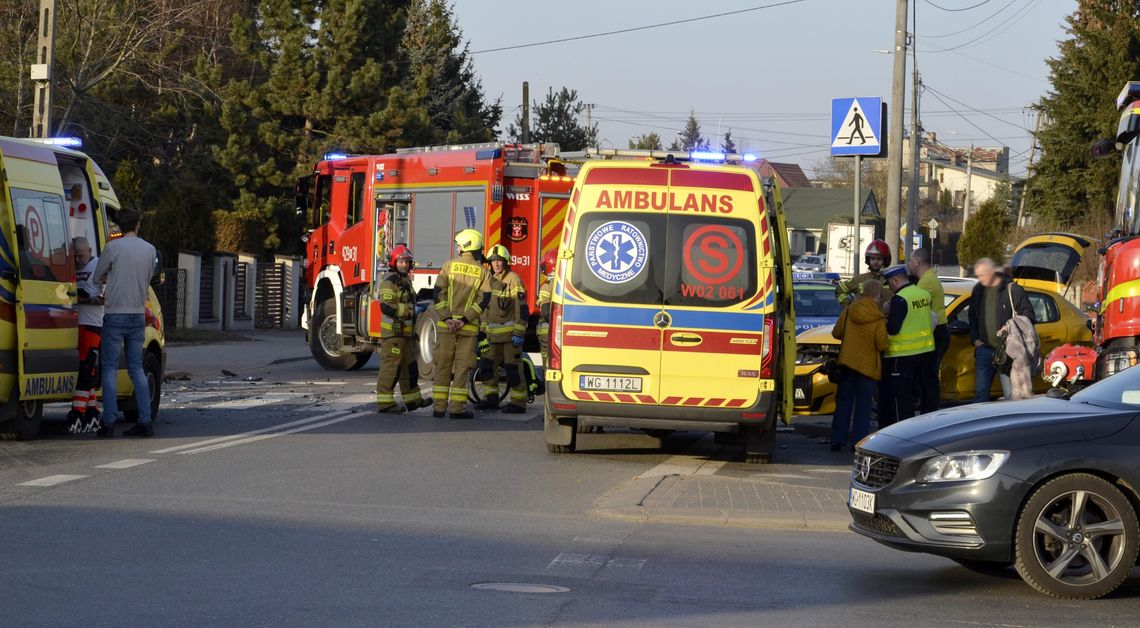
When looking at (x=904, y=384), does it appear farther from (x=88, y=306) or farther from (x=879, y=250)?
(x=88, y=306)

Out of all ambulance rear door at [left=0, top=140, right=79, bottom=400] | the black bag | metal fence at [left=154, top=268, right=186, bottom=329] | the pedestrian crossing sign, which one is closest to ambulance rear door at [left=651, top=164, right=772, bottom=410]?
the black bag

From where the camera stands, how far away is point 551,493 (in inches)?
425

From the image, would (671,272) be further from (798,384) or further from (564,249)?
(798,384)

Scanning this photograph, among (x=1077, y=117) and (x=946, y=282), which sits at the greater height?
(x=1077, y=117)

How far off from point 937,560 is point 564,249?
4673 mm

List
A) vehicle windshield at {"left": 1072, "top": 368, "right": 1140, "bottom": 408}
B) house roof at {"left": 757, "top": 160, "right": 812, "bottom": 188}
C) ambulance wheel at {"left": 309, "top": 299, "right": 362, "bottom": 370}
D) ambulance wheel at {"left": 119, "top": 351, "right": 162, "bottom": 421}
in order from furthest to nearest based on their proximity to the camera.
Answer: house roof at {"left": 757, "top": 160, "right": 812, "bottom": 188} → ambulance wheel at {"left": 309, "top": 299, "right": 362, "bottom": 370} → ambulance wheel at {"left": 119, "top": 351, "right": 162, "bottom": 421} → vehicle windshield at {"left": 1072, "top": 368, "right": 1140, "bottom": 408}

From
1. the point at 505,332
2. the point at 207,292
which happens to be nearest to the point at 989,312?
the point at 505,332

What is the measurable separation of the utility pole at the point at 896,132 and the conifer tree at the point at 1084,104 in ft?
88.1

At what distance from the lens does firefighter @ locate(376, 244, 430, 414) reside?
52.6 ft

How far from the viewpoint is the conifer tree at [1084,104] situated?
50000 mm

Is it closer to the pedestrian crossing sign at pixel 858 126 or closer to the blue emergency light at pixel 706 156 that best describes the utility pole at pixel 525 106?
the pedestrian crossing sign at pixel 858 126

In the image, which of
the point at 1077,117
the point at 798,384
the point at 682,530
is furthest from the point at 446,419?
the point at 1077,117

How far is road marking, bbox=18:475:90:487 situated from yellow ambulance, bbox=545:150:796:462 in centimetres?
385

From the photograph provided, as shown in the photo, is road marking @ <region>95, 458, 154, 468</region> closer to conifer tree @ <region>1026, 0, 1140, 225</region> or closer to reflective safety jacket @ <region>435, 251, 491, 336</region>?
reflective safety jacket @ <region>435, 251, 491, 336</region>
